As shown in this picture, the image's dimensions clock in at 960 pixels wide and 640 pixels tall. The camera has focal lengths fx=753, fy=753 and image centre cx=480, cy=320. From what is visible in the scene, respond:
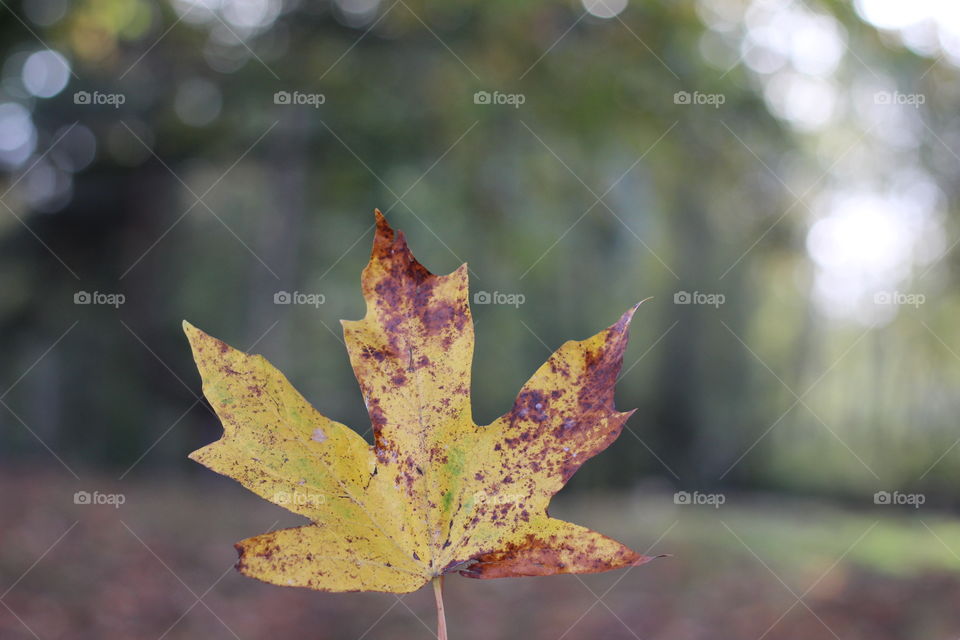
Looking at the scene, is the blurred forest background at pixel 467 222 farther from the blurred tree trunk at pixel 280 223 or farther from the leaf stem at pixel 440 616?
the leaf stem at pixel 440 616

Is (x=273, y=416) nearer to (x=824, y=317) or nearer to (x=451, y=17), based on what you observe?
(x=451, y=17)

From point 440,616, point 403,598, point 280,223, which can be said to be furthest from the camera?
point 280,223

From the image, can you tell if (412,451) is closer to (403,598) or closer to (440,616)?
(440,616)

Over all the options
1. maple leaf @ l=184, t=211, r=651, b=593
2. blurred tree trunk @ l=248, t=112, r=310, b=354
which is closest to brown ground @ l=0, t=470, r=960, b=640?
blurred tree trunk @ l=248, t=112, r=310, b=354

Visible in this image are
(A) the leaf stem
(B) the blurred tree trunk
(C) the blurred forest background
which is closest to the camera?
(A) the leaf stem

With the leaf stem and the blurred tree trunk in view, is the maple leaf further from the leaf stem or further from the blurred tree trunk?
the blurred tree trunk

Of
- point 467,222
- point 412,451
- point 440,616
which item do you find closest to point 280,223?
point 467,222

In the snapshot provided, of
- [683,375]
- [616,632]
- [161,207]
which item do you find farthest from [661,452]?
[161,207]
